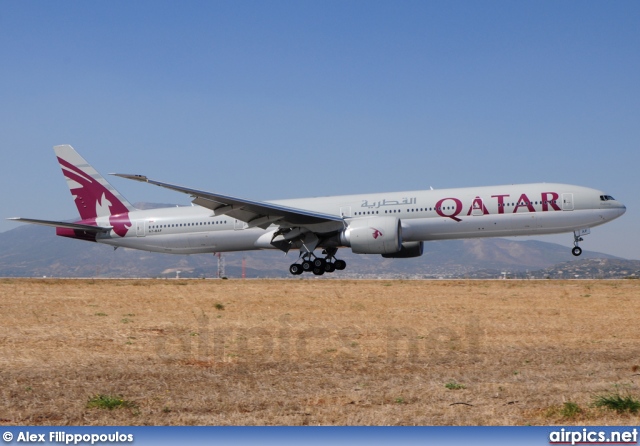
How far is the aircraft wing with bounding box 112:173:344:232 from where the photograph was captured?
35.3 meters

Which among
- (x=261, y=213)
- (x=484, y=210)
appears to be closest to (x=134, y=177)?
(x=261, y=213)

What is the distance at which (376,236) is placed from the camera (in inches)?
1412

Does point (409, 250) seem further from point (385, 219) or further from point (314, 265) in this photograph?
point (314, 265)

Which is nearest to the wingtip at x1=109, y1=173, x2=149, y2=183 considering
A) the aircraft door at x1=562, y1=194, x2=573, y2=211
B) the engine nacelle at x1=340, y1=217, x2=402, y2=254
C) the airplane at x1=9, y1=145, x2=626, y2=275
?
the airplane at x1=9, y1=145, x2=626, y2=275

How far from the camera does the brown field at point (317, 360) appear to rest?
11273 mm

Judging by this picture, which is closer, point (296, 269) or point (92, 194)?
point (296, 269)

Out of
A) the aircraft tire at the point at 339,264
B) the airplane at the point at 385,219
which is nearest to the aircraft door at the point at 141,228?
the airplane at the point at 385,219

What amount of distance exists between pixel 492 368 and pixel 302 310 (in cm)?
1271

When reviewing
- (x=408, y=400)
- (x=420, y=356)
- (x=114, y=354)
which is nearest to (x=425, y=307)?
(x=420, y=356)

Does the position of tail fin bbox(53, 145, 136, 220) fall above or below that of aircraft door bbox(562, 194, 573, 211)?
above

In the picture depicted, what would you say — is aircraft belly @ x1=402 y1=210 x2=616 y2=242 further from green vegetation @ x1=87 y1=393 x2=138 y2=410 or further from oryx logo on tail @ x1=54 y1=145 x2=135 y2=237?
green vegetation @ x1=87 y1=393 x2=138 y2=410

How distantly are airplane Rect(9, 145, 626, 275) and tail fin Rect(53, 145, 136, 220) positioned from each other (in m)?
5.23

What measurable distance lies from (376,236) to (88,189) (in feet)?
69.6

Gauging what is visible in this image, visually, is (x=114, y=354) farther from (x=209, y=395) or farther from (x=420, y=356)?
(x=420, y=356)
